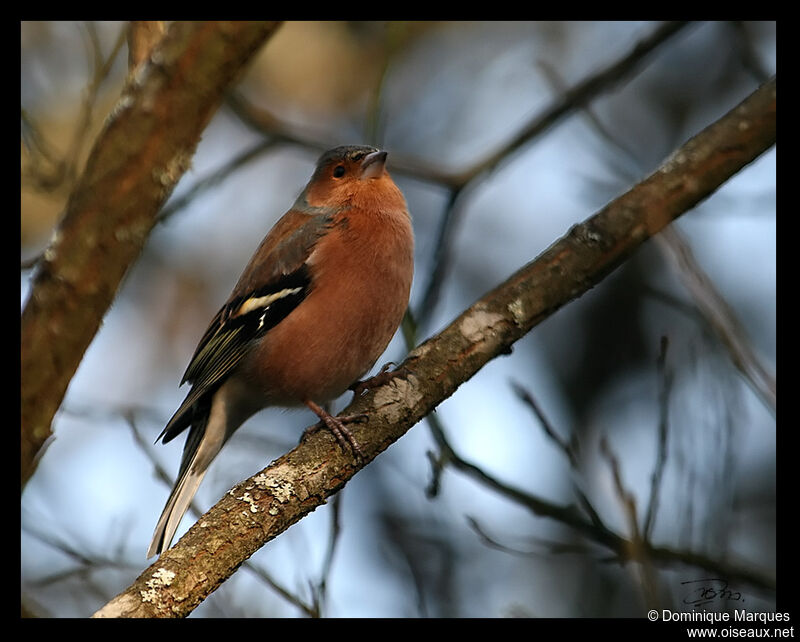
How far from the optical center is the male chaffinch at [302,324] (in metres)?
5.22

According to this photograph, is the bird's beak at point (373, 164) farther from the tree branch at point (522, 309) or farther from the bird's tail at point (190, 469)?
the bird's tail at point (190, 469)

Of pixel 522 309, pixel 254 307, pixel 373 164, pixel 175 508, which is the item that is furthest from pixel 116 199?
pixel 373 164

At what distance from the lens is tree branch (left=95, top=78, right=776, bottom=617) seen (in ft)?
12.3

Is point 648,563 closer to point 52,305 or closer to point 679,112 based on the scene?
point 52,305

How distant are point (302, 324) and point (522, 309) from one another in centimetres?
162

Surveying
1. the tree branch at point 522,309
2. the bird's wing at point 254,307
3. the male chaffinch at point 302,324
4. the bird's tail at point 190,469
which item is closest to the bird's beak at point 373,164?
the male chaffinch at point 302,324

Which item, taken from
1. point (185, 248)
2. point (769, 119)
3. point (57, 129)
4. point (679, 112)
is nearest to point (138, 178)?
point (769, 119)

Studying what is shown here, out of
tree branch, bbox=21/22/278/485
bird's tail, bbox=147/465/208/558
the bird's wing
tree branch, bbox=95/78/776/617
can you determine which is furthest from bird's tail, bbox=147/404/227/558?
tree branch, bbox=21/22/278/485

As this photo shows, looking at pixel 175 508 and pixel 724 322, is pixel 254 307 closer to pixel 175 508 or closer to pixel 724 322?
pixel 175 508

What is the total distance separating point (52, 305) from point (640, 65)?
13.9ft

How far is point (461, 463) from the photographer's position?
14.1ft

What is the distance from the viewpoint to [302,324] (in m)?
5.35
